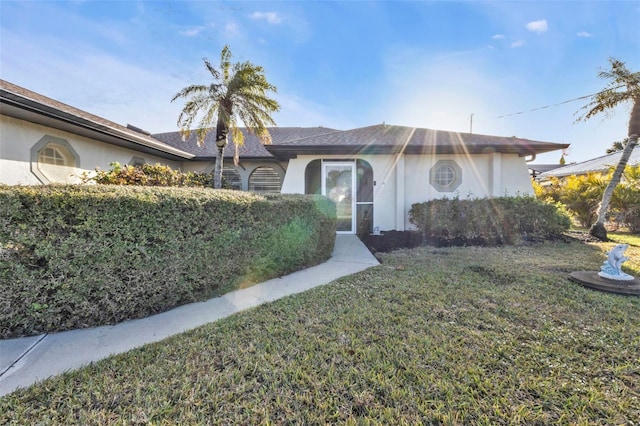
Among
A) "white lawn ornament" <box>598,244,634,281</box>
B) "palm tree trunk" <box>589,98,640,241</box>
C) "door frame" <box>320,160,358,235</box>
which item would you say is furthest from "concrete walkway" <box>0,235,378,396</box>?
"palm tree trunk" <box>589,98,640,241</box>

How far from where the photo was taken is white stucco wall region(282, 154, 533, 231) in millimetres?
9906

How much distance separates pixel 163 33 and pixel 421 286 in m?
9.93

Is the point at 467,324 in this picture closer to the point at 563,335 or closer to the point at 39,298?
the point at 563,335

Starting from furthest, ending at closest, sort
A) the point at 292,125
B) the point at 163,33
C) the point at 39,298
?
1. the point at 292,125
2. the point at 163,33
3. the point at 39,298

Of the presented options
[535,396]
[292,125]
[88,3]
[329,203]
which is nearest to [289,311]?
[535,396]

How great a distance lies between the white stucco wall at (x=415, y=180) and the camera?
9.91 m

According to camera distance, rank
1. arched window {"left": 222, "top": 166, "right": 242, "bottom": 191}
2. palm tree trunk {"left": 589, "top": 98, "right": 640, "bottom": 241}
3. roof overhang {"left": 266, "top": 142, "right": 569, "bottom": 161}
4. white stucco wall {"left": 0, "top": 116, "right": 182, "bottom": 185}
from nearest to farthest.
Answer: white stucco wall {"left": 0, "top": 116, "right": 182, "bottom": 185}, palm tree trunk {"left": 589, "top": 98, "right": 640, "bottom": 241}, roof overhang {"left": 266, "top": 142, "right": 569, "bottom": 161}, arched window {"left": 222, "top": 166, "right": 242, "bottom": 191}

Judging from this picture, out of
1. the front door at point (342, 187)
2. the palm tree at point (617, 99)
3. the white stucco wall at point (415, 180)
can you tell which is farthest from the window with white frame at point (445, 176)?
the palm tree at point (617, 99)

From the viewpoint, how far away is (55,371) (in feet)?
7.57

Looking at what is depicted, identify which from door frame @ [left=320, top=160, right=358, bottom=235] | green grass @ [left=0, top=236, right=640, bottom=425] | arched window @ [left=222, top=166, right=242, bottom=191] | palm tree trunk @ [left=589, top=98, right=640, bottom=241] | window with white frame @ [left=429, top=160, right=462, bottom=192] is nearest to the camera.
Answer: green grass @ [left=0, top=236, right=640, bottom=425]

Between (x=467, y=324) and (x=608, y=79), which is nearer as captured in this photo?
(x=467, y=324)

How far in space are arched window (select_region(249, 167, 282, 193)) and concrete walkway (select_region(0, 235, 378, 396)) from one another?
10.1 m

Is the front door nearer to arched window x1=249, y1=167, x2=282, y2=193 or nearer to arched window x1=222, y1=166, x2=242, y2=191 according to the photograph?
arched window x1=249, y1=167, x2=282, y2=193

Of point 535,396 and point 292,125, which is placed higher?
point 292,125
